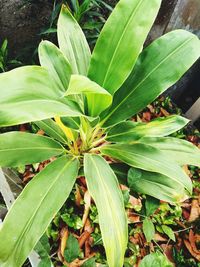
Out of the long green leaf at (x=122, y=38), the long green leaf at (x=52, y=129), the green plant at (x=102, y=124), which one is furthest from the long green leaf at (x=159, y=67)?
the long green leaf at (x=52, y=129)

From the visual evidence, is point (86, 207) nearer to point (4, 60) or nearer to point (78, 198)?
point (78, 198)

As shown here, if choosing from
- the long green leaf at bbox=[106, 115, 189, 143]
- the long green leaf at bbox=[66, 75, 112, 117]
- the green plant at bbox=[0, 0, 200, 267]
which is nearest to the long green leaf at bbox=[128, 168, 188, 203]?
the green plant at bbox=[0, 0, 200, 267]

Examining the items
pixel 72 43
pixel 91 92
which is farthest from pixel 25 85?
pixel 72 43

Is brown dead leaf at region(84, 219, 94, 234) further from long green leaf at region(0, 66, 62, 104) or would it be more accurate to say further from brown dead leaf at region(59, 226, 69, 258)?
long green leaf at region(0, 66, 62, 104)

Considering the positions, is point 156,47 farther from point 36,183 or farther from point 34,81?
point 36,183

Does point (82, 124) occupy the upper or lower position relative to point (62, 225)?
upper

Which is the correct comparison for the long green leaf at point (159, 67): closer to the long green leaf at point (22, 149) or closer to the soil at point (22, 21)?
the long green leaf at point (22, 149)

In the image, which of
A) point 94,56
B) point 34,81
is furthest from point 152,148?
point 34,81
